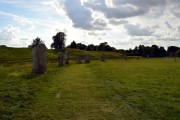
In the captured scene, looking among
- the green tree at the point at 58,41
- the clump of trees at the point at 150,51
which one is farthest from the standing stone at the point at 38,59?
the clump of trees at the point at 150,51

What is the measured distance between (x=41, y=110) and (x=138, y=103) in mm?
4118

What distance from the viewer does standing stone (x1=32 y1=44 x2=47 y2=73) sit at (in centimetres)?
3156

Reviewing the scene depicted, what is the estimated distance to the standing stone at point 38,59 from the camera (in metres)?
31.6

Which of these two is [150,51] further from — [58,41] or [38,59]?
[38,59]

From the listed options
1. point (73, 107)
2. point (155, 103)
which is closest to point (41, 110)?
point (73, 107)

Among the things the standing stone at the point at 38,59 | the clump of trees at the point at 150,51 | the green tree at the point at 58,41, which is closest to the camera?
the standing stone at the point at 38,59

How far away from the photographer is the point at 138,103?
13.6m

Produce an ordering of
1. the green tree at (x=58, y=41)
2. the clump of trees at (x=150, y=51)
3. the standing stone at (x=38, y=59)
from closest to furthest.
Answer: the standing stone at (x=38, y=59)
the green tree at (x=58, y=41)
the clump of trees at (x=150, y=51)

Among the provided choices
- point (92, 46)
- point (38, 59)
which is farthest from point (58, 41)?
point (38, 59)

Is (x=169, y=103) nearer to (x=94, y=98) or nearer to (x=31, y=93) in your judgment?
(x=94, y=98)

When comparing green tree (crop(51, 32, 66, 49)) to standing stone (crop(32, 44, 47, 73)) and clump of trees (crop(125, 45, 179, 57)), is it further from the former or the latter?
standing stone (crop(32, 44, 47, 73))

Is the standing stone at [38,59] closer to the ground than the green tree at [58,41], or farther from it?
closer to the ground

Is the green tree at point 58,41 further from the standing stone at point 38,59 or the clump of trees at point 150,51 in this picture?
the standing stone at point 38,59

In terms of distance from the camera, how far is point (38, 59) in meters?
31.8
